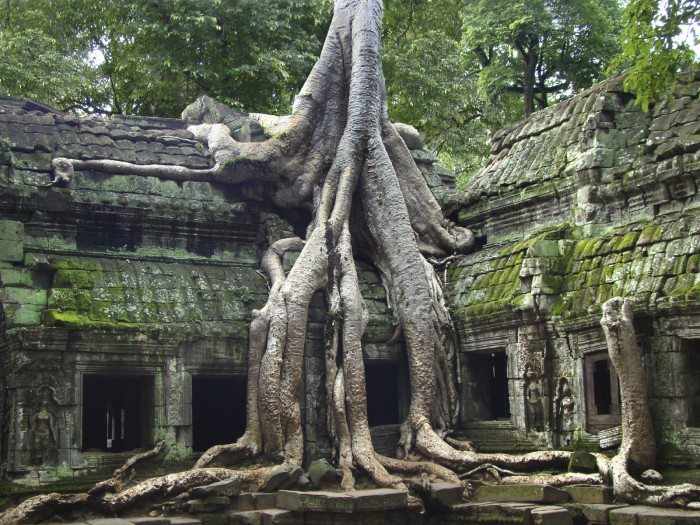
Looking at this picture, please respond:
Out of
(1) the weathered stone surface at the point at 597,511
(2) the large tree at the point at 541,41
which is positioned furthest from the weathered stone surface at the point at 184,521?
(2) the large tree at the point at 541,41

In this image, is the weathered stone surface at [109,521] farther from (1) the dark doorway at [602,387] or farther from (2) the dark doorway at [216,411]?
(1) the dark doorway at [602,387]

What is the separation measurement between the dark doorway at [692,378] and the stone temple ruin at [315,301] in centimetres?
2

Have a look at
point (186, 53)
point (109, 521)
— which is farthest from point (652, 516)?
point (186, 53)

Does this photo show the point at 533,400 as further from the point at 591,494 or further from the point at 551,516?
the point at 551,516

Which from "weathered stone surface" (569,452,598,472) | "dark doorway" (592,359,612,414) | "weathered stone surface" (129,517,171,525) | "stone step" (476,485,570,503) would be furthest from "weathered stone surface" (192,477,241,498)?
"dark doorway" (592,359,612,414)

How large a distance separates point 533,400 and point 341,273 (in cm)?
265

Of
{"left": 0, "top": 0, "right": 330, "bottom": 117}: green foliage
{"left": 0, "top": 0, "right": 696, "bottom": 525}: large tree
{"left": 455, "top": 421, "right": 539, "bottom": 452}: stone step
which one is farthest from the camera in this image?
{"left": 0, "top": 0, "right": 330, "bottom": 117}: green foliage

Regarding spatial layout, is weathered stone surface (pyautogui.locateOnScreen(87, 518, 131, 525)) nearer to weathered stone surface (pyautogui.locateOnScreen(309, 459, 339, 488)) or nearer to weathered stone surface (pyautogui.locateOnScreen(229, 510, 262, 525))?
weathered stone surface (pyautogui.locateOnScreen(229, 510, 262, 525))

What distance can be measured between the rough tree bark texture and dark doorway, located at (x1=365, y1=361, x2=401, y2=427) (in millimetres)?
3953

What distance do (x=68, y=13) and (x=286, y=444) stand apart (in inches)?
530

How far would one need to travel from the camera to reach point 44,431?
34.1 feet

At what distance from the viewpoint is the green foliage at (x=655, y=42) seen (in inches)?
425

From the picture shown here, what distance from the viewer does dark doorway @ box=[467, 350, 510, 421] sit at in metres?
12.6

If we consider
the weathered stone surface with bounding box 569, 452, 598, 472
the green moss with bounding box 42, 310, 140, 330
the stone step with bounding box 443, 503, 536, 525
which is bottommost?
the stone step with bounding box 443, 503, 536, 525
